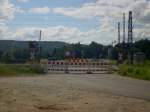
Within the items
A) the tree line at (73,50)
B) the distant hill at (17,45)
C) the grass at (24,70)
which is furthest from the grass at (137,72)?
the tree line at (73,50)

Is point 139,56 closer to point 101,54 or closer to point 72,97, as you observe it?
point 72,97

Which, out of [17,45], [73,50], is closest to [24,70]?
[73,50]

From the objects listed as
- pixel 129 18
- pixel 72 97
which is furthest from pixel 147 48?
pixel 72 97

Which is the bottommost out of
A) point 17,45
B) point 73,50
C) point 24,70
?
point 24,70

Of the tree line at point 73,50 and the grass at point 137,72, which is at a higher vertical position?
the tree line at point 73,50

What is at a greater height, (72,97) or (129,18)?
(129,18)

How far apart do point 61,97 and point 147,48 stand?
102 meters

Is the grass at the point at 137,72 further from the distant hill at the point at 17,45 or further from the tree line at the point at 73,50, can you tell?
the tree line at the point at 73,50

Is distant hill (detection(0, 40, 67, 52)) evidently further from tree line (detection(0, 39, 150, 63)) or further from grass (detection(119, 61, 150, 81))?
grass (detection(119, 61, 150, 81))

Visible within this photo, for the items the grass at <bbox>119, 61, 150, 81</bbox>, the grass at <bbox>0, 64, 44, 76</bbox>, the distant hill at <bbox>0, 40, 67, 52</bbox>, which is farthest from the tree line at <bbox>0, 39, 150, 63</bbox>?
the grass at <bbox>119, 61, 150, 81</bbox>

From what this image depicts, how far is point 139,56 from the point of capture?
188 ft

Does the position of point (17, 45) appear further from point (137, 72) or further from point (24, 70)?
point (137, 72)

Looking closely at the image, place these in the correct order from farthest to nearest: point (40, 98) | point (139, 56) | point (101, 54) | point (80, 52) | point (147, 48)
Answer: point (101, 54) < point (80, 52) < point (147, 48) < point (139, 56) < point (40, 98)

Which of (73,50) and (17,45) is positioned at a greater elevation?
(17,45)
